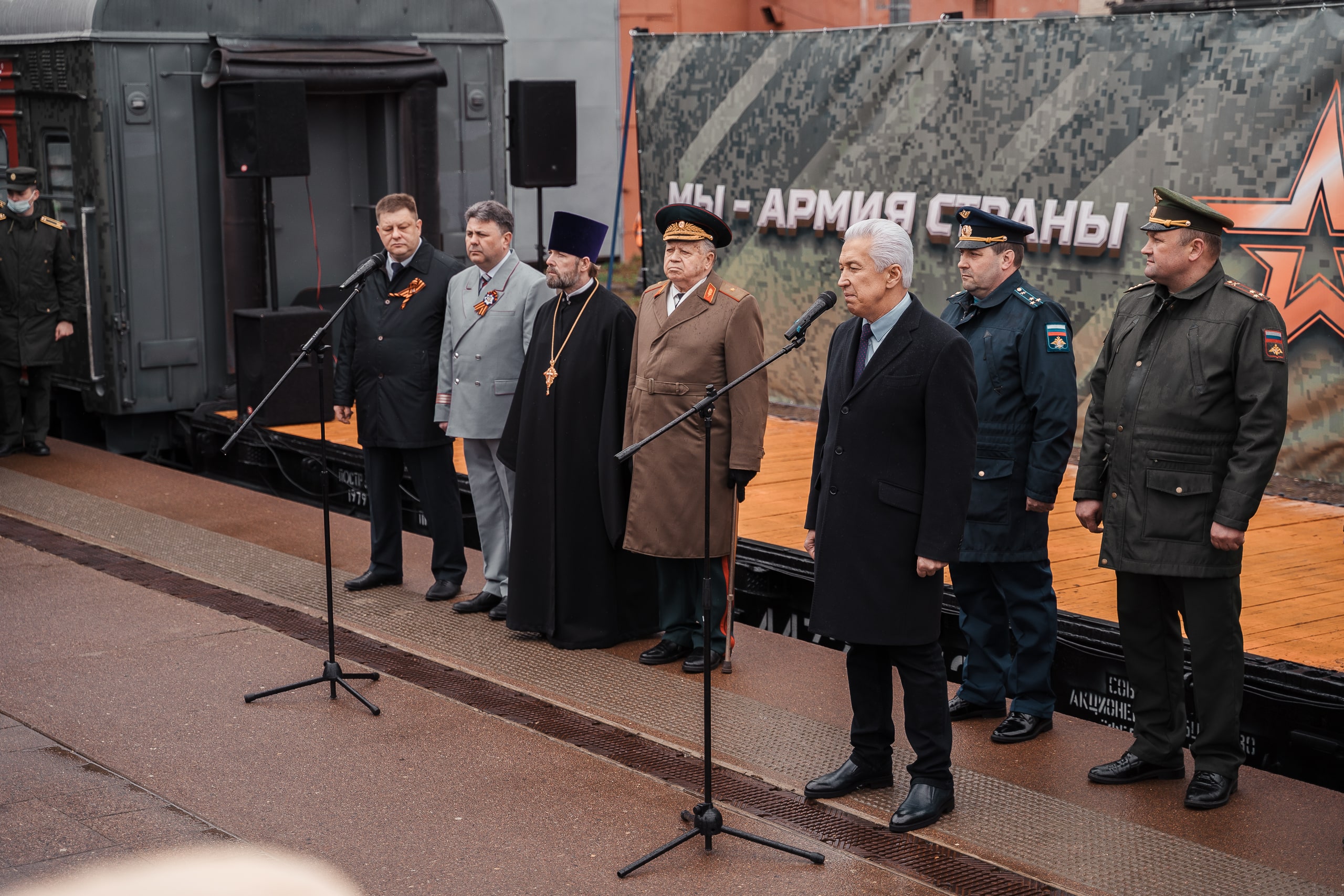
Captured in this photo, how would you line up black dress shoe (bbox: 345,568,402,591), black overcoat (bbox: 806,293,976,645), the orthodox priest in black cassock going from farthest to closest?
1. black dress shoe (bbox: 345,568,402,591)
2. the orthodox priest in black cassock
3. black overcoat (bbox: 806,293,976,645)

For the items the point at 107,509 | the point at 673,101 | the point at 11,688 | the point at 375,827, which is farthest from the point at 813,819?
the point at 673,101

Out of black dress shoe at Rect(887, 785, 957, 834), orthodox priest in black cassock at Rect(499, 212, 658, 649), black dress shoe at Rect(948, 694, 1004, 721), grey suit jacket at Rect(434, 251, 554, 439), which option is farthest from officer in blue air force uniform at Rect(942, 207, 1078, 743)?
grey suit jacket at Rect(434, 251, 554, 439)

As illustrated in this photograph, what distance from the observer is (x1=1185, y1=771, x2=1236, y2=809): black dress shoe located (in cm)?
415

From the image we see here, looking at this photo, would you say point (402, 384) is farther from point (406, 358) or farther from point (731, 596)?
point (731, 596)

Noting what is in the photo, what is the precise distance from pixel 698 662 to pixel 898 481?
5.56 ft

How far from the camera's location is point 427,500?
6.51 meters

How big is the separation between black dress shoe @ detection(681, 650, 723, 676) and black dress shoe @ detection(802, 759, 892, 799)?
3.74 ft

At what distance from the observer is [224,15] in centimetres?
1004

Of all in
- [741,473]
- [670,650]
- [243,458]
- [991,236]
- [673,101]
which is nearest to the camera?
[991,236]

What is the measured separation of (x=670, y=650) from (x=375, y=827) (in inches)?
69.0

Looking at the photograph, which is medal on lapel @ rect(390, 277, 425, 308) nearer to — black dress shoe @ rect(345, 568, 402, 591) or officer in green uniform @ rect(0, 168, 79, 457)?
black dress shoe @ rect(345, 568, 402, 591)

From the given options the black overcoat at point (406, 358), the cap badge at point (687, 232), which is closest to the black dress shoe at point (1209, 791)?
the cap badge at point (687, 232)

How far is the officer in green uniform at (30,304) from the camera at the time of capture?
9516 millimetres

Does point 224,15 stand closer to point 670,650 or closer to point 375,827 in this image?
point 670,650
